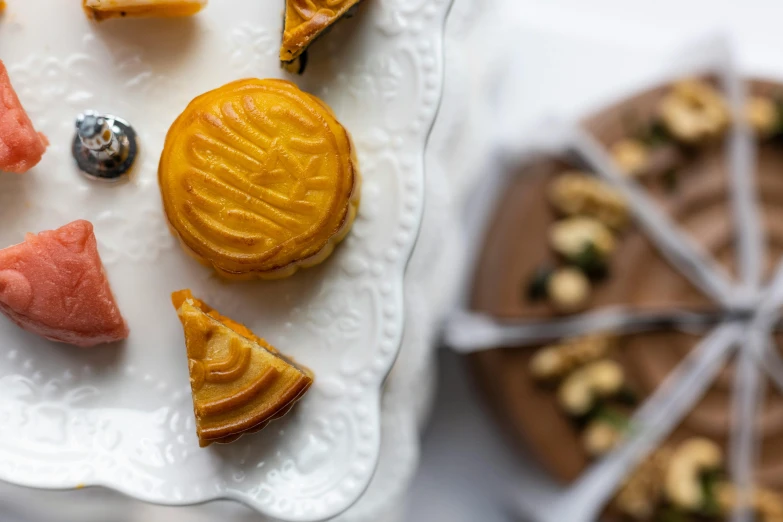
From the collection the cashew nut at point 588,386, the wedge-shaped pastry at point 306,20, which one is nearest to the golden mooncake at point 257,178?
the wedge-shaped pastry at point 306,20

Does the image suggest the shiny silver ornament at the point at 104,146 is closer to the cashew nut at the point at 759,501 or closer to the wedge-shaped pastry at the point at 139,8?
the wedge-shaped pastry at the point at 139,8

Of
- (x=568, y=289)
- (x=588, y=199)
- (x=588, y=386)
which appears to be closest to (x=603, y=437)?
(x=588, y=386)

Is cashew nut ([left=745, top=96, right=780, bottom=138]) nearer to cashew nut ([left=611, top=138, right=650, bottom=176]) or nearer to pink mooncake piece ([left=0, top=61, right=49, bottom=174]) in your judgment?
cashew nut ([left=611, top=138, right=650, bottom=176])

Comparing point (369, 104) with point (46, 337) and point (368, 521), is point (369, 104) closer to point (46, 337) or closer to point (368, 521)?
point (46, 337)

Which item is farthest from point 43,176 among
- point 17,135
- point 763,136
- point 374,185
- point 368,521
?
point 763,136

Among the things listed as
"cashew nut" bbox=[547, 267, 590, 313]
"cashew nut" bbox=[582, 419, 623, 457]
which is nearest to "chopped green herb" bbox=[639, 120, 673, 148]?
"cashew nut" bbox=[547, 267, 590, 313]
